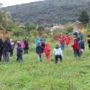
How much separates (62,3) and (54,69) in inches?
5961

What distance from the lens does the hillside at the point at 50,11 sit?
143 meters

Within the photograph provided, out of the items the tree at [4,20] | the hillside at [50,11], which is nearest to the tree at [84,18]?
the tree at [4,20]

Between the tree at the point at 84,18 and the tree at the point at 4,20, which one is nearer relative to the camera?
the tree at the point at 4,20

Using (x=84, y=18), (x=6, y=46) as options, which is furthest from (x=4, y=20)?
(x=6, y=46)

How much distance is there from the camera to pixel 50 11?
156 metres

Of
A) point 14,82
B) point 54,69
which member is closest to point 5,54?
point 54,69

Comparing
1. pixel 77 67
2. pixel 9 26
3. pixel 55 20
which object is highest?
pixel 77 67

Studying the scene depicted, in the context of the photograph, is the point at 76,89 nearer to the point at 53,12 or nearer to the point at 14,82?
the point at 14,82

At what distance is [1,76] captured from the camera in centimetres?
1703

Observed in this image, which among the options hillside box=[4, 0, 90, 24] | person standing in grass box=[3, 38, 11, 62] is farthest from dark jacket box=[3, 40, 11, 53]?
hillside box=[4, 0, 90, 24]

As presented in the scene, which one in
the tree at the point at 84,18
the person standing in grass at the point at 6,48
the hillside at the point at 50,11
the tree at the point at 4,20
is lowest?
the hillside at the point at 50,11

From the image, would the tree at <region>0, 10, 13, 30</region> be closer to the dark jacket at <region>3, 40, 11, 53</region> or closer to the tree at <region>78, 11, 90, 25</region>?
the tree at <region>78, 11, 90, 25</region>

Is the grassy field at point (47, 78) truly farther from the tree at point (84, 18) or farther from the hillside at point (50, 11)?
the hillside at point (50, 11)

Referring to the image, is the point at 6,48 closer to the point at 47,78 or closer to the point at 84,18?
the point at 47,78
